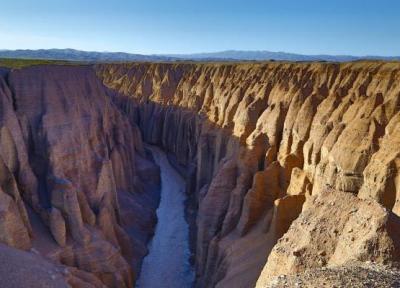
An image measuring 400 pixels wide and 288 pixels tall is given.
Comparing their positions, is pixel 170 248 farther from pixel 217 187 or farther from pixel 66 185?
pixel 66 185

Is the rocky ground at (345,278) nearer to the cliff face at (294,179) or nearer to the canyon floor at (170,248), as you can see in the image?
the cliff face at (294,179)

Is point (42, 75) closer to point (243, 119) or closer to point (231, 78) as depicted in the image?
point (243, 119)

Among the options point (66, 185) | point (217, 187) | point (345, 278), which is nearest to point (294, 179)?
point (217, 187)

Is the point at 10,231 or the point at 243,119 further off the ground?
the point at 243,119

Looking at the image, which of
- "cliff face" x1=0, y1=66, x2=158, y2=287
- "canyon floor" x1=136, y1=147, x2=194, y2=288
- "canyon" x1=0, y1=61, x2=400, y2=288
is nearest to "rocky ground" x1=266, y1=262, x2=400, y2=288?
"canyon" x1=0, y1=61, x2=400, y2=288

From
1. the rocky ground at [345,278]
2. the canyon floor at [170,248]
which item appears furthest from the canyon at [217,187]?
the rocky ground at [345,278]

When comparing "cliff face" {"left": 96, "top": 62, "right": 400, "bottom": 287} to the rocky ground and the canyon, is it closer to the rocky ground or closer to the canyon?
the canyon

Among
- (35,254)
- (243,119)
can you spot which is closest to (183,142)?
(243,119)
